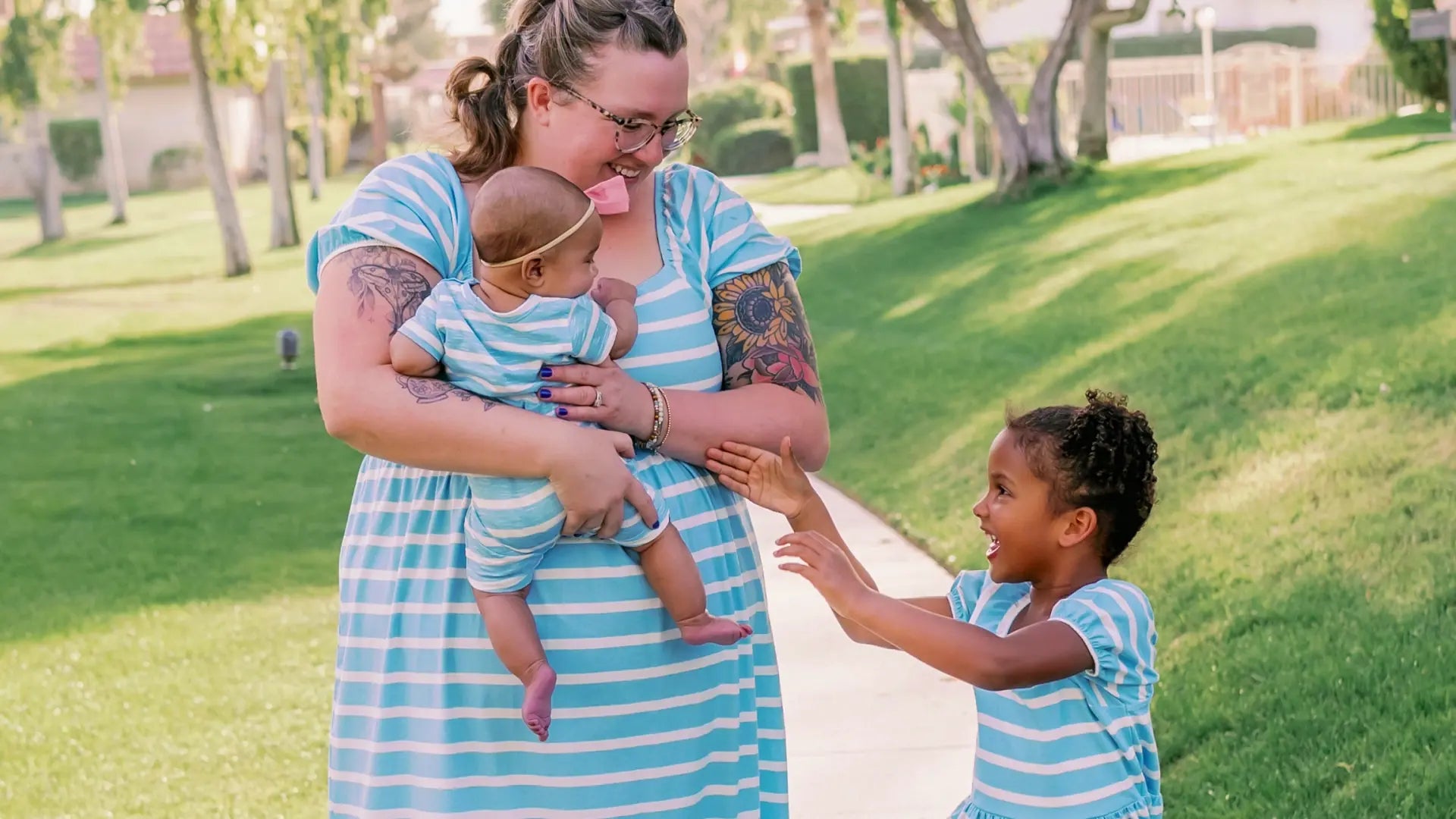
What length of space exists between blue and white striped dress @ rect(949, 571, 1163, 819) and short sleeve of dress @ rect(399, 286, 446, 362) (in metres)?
1.10

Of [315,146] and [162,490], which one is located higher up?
[315,146]

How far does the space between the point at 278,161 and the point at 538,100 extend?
2806 centimetres

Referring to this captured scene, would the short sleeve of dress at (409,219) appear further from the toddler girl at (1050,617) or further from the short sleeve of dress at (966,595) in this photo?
the short sleeve of dress at (966,595)

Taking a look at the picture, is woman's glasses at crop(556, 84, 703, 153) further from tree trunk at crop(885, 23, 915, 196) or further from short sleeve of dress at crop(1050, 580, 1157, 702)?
tree trunk at crop(885, 23, 915, 196)

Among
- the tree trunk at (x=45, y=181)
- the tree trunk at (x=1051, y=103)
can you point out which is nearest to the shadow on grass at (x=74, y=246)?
the tree trunk at (x=45, y=181)

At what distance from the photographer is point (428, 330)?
2.58 metres

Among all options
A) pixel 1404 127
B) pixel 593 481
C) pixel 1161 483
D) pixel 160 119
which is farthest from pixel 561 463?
pixel 160 119

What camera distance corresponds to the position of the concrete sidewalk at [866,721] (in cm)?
512

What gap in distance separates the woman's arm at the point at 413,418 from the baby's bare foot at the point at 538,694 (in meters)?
→ 0.21

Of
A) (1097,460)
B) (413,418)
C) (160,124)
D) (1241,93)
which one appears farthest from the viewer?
(160,124)

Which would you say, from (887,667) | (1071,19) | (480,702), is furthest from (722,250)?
(1071,19)

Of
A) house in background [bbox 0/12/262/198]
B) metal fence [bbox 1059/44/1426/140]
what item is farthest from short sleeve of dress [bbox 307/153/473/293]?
house in background [bbox 0/12/262/198]

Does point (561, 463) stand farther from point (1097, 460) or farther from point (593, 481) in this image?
point (1097, 460)

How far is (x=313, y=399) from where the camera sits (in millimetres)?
13773
